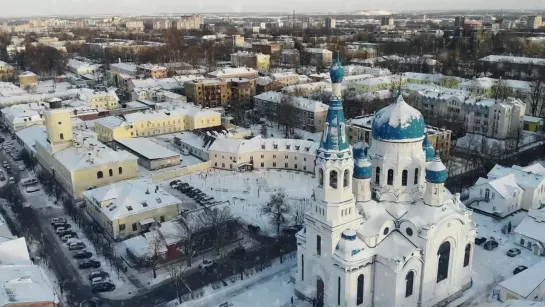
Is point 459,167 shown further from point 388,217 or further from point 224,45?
point 224,45

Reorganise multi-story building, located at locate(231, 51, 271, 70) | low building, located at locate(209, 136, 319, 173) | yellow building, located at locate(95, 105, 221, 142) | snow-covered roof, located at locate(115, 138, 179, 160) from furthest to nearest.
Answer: multi-story building, located at locate(231, 51, 271, 70)
yellow building, located at locate(95, 105, 221, 142)
snow-covered roof, located at locate(115, 138, 179, 160)
low building, located at locate(209, 136, 319, 173)

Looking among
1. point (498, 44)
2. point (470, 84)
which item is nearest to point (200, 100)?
point (470, 84)

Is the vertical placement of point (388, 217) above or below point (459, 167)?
above

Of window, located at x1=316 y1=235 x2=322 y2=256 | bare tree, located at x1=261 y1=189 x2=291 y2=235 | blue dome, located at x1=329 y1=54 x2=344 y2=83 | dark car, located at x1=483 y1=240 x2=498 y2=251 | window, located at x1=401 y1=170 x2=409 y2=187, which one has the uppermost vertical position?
blue dome, located at x1=329 y1=54 x2=344 y2=83

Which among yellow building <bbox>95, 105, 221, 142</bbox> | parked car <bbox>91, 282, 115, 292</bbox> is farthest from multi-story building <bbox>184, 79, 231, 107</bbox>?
parked car <bbox>91, 282, 115, 292</bbox>

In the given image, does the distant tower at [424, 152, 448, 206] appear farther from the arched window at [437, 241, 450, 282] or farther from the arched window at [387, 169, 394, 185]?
the arched window at [437, 241, 450, 282]

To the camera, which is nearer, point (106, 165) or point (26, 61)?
point (106, 165)
